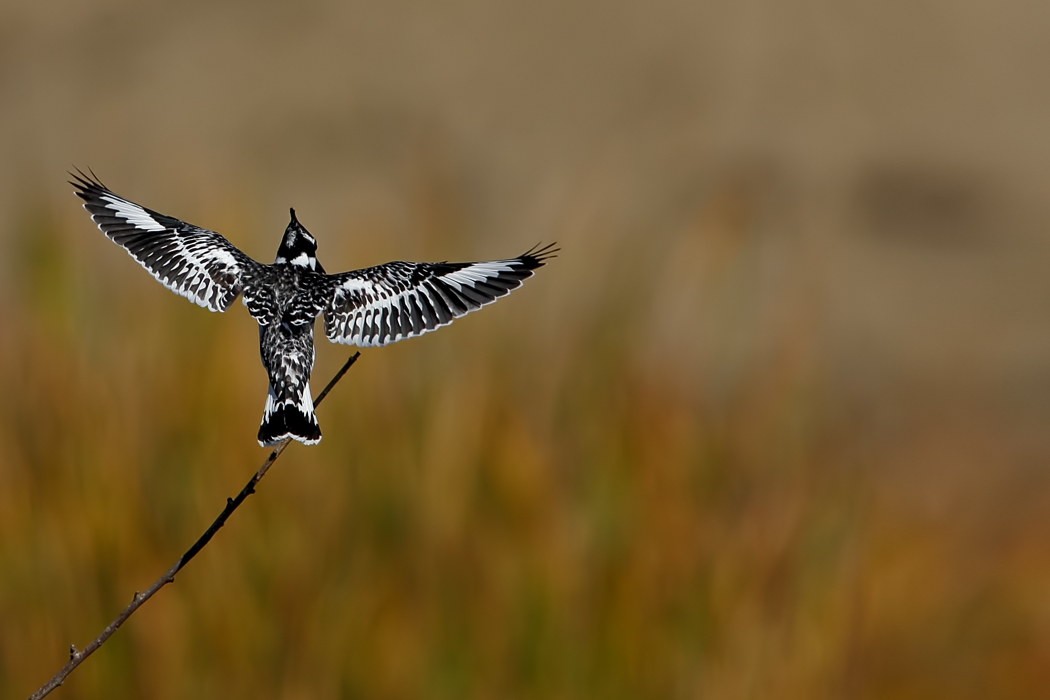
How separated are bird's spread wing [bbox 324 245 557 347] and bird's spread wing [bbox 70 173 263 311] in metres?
0.12

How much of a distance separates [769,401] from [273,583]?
1215 millimetres

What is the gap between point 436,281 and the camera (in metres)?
1.37

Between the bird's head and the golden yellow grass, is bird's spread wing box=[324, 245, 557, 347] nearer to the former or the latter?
the bird's head

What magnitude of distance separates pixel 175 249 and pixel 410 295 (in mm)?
278

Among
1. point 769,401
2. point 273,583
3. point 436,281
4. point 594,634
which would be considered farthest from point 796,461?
point 436,281

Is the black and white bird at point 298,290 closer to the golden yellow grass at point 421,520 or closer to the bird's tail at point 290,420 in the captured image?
the bird's tail at point 290,420

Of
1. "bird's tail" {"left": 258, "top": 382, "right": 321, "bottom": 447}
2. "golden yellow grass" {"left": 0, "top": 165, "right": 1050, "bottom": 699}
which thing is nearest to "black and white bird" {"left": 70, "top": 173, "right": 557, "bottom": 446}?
"bird's tail" {"left": 258, "top": 382, "right": 321, "bottom": 447}

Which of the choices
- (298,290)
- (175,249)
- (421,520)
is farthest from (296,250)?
(421,520)

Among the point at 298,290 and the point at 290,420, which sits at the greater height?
the point at 298,290

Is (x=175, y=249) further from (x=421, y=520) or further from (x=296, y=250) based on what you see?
(x=421, y=520)

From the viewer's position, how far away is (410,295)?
4.31ft

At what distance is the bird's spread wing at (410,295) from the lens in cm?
121

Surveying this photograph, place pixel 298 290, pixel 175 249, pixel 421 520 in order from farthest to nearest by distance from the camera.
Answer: pixel 421 520 < pixel 175 249 < pixel 298 290

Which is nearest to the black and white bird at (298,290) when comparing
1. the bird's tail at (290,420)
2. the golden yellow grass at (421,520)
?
the bird's tail at (290,420)
